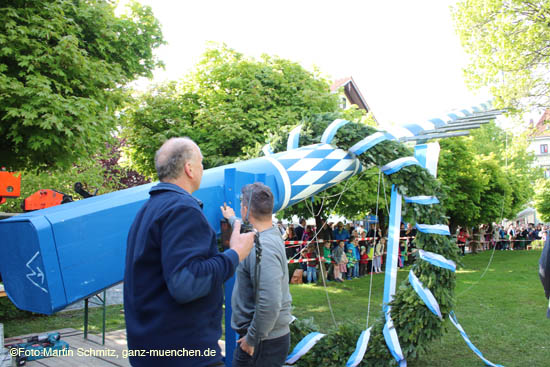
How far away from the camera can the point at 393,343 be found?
4.83 m

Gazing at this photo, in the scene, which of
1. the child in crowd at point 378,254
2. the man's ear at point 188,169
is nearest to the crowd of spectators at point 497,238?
the child in crowd at point 378,254

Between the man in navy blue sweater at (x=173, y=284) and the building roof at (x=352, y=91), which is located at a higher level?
the building roof at (x=352, y=91)

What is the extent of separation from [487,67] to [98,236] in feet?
44.4

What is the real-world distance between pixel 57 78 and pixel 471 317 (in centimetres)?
904

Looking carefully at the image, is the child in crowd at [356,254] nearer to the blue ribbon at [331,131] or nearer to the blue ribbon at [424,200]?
the blue ribbon at [424,200]

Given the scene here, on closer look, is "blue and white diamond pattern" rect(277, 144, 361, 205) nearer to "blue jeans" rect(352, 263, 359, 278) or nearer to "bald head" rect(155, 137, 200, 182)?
"bald head" rect(155, 137, 200, 182)

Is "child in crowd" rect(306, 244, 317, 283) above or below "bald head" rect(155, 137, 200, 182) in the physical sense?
below

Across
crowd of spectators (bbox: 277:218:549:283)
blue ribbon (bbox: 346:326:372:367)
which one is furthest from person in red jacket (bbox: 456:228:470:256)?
blue ribbon (bbox: 346:326:372:367)

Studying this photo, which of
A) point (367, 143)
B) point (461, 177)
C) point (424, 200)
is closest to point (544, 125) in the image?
point (461, 177)

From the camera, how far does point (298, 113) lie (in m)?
13.4

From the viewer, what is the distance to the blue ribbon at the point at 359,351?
4773 millimetres

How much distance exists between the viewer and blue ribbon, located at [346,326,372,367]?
15.7 ft

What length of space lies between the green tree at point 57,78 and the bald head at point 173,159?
5.42 m

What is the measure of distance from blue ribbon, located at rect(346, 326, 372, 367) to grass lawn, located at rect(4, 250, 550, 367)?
110 centimetres
